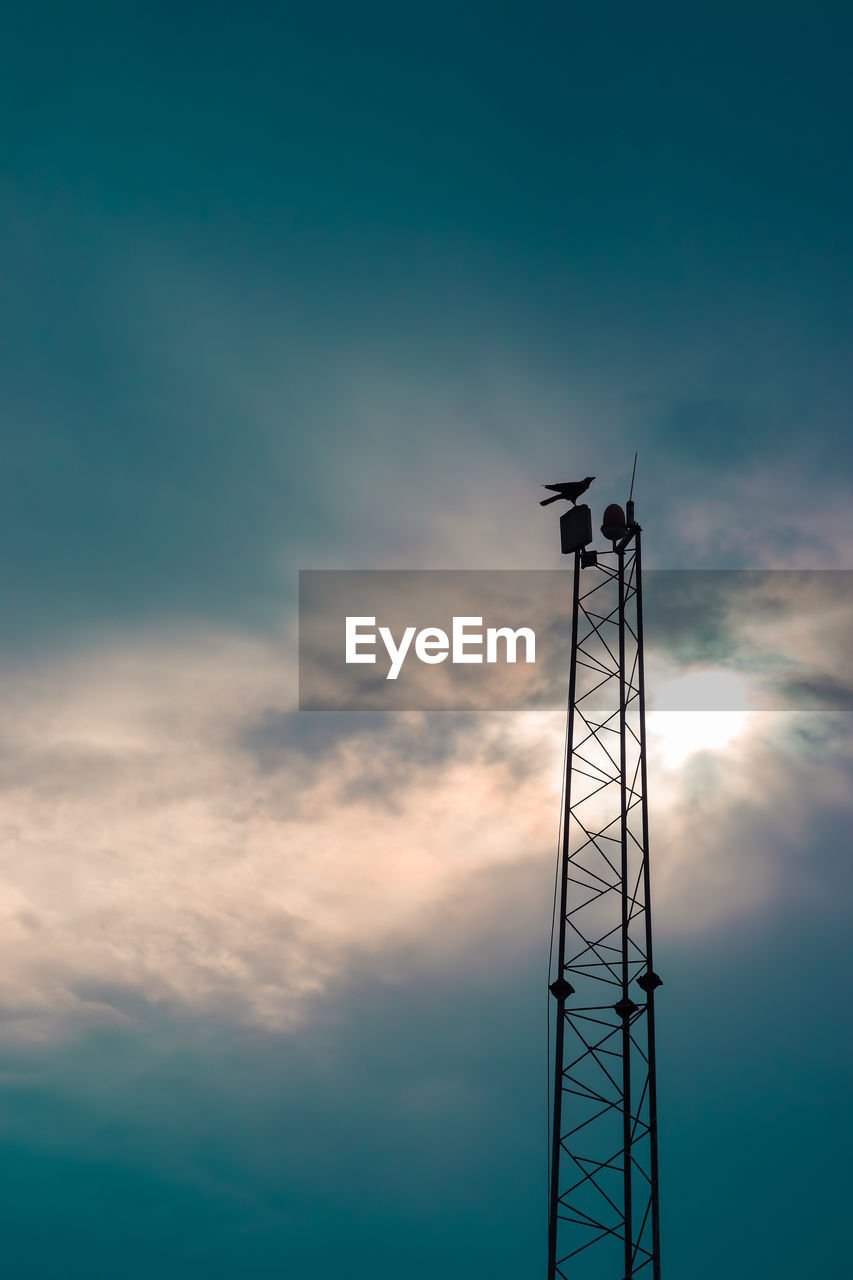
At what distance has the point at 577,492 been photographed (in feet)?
94.2

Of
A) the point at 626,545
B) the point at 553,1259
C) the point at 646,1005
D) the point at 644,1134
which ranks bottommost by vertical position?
the point at 553,1259

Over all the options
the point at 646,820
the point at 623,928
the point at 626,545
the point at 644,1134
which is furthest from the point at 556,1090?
the point at 626,545

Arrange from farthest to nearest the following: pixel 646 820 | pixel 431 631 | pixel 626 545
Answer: pixel 431 631
pixel 626 545
pixel 646 820

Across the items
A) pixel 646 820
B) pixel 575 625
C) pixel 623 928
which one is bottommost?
pixel 623 928

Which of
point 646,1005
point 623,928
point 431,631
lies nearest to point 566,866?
point 623,928

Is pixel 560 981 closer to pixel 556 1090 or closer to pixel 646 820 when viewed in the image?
pixel 556 1090

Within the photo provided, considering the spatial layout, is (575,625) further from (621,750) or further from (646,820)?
(646,820)

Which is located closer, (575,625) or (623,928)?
(623,928)

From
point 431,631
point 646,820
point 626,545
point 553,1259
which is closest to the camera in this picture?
point 553,1259

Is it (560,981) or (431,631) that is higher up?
(431,631)

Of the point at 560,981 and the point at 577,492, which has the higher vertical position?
the point at 577,492

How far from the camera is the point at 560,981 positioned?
2656 centimetres

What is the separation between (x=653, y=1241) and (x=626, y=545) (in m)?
16.6

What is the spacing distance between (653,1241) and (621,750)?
1128 cm
